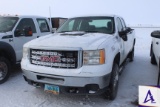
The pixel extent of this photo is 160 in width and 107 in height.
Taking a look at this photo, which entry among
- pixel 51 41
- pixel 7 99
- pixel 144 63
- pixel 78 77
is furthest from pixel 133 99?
pixel 144 63

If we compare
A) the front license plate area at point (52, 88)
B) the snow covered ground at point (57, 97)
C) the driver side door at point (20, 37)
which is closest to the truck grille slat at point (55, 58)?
the front license plate area at point (52, 88)

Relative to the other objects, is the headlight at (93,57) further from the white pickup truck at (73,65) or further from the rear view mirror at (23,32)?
the rear view mirror at (23,32)

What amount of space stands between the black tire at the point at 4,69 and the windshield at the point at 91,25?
169 cm

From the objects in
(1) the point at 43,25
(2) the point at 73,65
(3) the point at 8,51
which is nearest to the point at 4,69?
(3) the point at 8,51

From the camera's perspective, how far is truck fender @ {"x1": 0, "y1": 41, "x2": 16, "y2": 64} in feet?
16.8

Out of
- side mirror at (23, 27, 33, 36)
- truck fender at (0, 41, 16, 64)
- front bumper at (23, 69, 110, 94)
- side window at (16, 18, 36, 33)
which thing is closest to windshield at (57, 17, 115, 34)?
side mirror at (23, 27, 33, 36)

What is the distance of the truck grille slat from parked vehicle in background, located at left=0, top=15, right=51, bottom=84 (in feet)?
5.44

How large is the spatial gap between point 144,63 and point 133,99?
3764 millimetres

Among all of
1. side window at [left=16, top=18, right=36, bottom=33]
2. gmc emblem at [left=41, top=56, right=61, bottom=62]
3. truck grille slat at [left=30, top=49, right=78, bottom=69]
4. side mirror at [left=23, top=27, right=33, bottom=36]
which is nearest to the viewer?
truck grille slat at [left=30, top=49, right=78, bottom=69]

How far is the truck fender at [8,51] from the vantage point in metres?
5.12

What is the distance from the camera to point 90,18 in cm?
523

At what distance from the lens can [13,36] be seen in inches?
216

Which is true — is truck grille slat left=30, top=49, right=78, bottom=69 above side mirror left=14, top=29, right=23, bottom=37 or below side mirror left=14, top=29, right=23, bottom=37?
below

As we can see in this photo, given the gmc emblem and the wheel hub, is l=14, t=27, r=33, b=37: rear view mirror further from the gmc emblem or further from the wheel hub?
the gmc emblem
